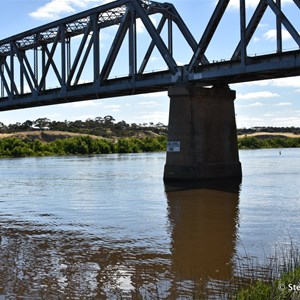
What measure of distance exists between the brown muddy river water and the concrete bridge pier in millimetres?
5201

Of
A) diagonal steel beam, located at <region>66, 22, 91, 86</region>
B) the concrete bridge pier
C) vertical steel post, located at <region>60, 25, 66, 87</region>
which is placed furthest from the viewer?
vertical steel post, located at <region>60, 25, 66, 87</region>

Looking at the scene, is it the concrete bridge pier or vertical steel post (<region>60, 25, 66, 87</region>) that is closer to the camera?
the concrete bridge pier

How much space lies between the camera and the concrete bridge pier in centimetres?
3456

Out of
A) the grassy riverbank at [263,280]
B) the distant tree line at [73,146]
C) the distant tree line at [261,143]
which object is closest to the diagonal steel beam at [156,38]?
the grassy riverbank at [263,280]

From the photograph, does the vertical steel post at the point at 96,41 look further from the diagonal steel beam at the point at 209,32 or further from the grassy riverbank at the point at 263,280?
the grassy riverbank at the point at 263,280

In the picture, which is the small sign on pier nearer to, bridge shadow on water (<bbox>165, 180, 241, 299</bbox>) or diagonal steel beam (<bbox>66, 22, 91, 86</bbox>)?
bridge shadow on water (<bbox>165, 180, 241, 299</bbox>)

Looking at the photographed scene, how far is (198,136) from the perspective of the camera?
3484cm

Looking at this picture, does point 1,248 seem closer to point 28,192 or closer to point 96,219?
point 96,219

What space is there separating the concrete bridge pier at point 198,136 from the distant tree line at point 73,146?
289 ft

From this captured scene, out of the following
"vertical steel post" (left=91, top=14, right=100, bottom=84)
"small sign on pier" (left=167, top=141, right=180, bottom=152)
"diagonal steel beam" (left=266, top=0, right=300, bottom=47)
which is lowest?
"small sign on pier" (left=167, top=141, right=180, bottom=152)

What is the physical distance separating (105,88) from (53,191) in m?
15.0

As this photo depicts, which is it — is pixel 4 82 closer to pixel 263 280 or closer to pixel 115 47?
pixel 115 47

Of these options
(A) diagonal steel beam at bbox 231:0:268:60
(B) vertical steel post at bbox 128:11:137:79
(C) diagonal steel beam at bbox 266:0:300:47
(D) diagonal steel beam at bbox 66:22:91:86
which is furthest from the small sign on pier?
(D) diagonal steel beam at bbox 66:22:91:86

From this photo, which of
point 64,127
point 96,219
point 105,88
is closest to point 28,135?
point 64,127
